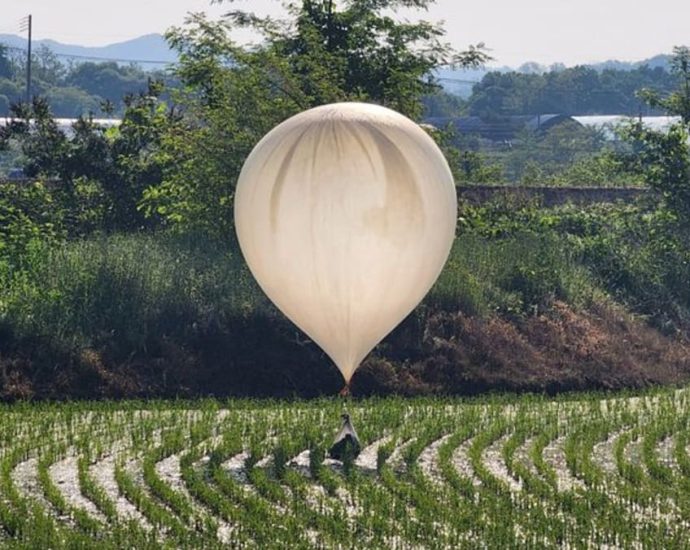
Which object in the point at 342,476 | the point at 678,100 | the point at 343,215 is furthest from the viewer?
the point at 678,100

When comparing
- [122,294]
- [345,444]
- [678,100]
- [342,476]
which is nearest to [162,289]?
[122,294]

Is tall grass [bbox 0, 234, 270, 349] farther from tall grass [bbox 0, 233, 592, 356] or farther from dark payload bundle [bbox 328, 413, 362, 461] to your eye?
dark payload bundle [bbox 328, 413, 362, 461]

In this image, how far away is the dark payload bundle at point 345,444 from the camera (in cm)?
1991

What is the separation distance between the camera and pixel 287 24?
36.3m

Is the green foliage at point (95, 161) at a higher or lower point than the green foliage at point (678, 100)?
lower

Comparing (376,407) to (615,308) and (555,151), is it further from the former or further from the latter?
(555,151)

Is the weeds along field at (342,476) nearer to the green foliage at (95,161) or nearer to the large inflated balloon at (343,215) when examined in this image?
the large inflated balloon at (343,215)

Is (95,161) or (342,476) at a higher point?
(95,161)

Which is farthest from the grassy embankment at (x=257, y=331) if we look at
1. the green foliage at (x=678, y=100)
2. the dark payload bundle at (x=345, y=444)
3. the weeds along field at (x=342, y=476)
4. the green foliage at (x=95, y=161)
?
the green foliage at (x=678, y=100)

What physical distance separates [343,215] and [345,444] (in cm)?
315

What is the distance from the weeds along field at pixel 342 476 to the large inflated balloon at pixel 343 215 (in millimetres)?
1949

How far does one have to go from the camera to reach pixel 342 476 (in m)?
18.8

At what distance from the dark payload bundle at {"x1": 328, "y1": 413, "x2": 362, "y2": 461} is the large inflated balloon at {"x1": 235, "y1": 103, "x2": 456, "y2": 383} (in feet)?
4.28

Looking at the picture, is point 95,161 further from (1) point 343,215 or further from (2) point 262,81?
(1) point 343,215
